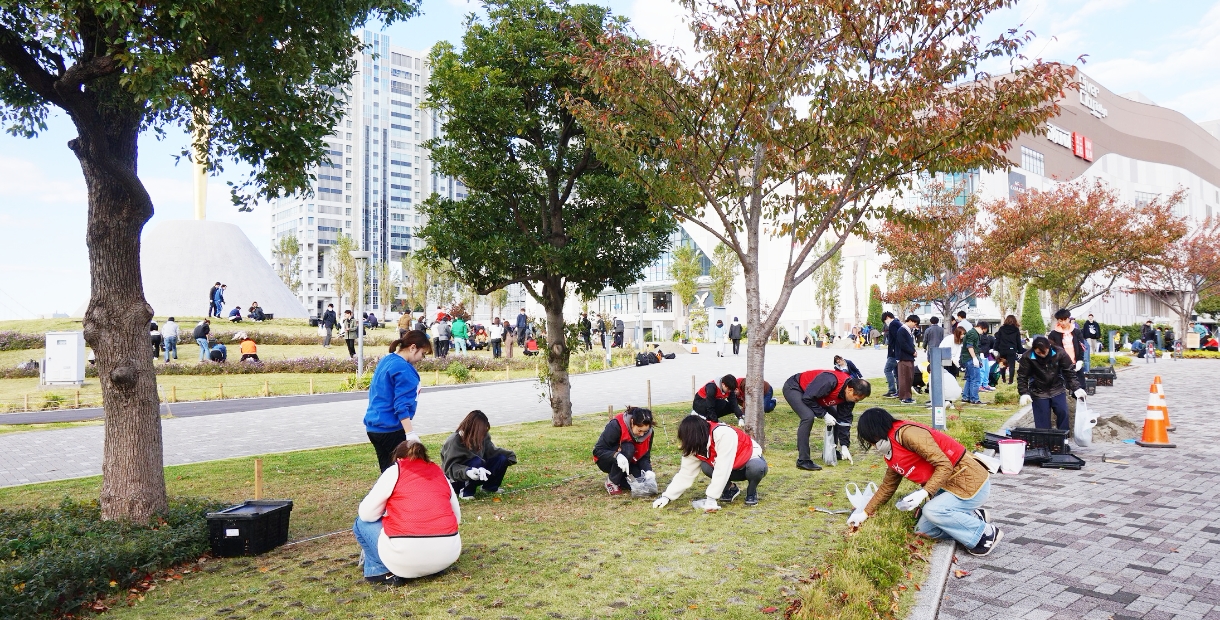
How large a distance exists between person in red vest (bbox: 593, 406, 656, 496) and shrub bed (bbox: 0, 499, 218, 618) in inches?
132

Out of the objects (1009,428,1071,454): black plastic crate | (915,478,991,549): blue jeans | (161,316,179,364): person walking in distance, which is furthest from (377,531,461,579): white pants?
(161,316,179,364): person walking in distance

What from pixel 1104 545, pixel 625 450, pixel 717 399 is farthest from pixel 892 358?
pixel 1104 545

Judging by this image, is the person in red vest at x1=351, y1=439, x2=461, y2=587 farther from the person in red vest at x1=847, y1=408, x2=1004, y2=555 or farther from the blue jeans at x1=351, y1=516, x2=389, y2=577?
the person in red vest at x1=847, y1=408, x2=1004, y2=555

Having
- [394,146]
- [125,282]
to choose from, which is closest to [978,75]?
[125,282]

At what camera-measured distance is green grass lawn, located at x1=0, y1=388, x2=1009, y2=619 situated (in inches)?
171

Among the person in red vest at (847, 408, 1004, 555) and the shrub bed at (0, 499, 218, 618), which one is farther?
the person in red vest at (847, 408, 1004, 555)

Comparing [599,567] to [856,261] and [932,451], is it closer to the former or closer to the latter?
[932,451]

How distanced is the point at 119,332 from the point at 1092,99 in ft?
250

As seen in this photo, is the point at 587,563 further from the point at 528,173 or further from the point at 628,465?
the point at 528,173

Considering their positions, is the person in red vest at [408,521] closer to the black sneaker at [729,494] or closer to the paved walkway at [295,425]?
the black sneaker at [729,494]

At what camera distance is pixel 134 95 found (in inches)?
235

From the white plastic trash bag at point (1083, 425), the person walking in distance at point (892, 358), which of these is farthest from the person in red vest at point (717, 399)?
the person walking in distance at point (892, 358)

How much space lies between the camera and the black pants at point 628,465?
7.13 meters

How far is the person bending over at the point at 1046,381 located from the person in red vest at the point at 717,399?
136 inches
